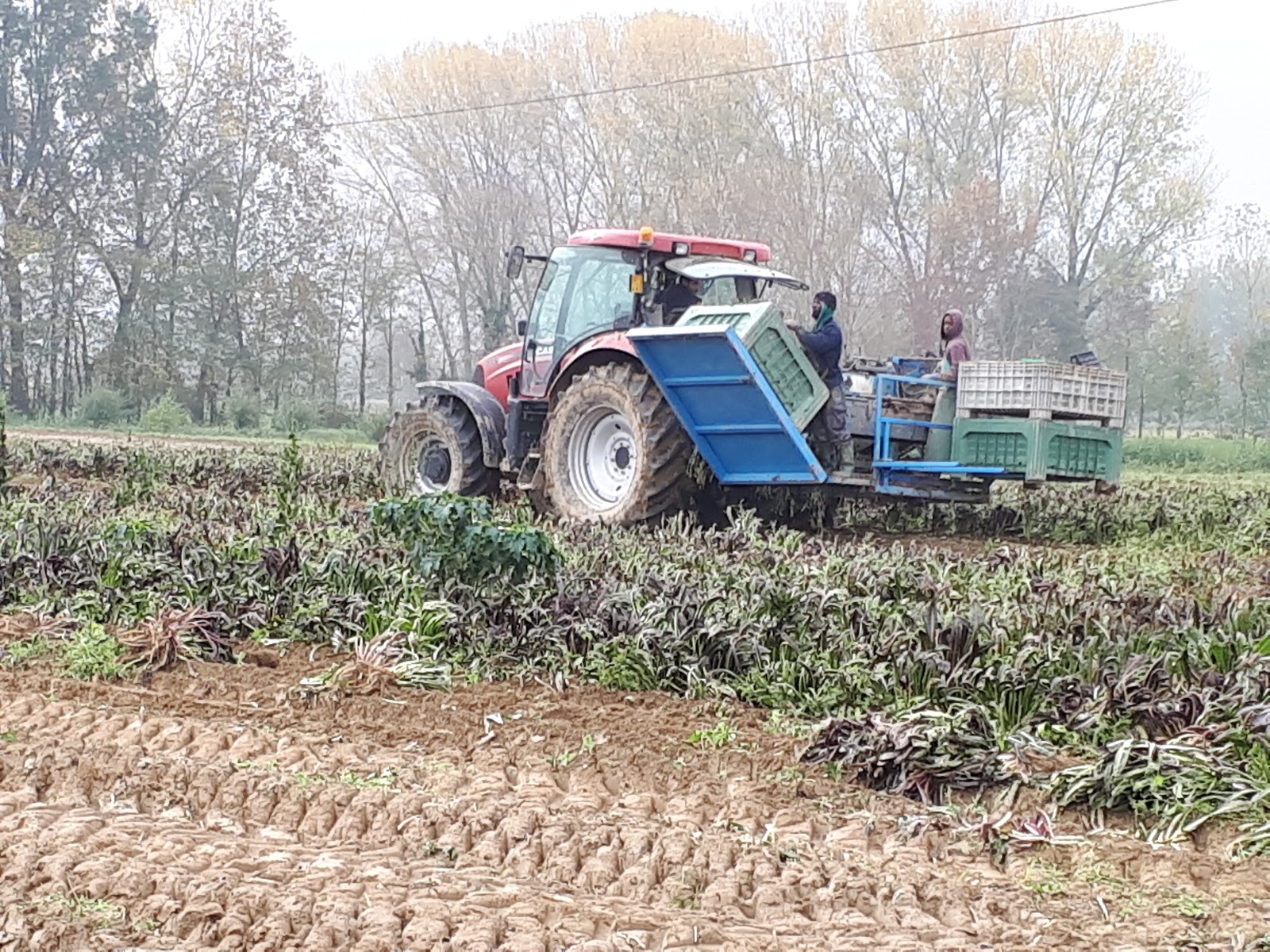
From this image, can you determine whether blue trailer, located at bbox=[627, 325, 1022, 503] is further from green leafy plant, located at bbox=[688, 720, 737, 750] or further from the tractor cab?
green leafy plant, located at bbox=[688, 720, 737, 750]

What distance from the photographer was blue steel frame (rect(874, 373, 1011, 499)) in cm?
926

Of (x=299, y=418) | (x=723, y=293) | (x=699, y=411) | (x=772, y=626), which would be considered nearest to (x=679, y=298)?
(x=723, y=293)

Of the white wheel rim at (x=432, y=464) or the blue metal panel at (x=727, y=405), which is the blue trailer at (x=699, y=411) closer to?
the blue metal panel at (x=727, y=405)

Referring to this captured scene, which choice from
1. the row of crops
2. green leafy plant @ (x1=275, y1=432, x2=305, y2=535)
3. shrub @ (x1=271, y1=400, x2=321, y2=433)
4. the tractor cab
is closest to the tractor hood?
the tractor cab

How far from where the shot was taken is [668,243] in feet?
33.6

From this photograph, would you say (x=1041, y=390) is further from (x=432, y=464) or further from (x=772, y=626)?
(x=432, y=464)

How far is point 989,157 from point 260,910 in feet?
115

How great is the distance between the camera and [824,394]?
9375 millimetres

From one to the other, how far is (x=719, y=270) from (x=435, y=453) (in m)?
3.08

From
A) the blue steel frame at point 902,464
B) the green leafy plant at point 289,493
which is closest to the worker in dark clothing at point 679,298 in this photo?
the blue steel frame at point 902,464

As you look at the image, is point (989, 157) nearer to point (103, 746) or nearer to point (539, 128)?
point (539, 128)

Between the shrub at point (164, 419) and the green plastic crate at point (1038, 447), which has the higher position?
the green plastic crate at point (1038, 447)

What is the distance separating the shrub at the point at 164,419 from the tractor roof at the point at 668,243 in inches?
802

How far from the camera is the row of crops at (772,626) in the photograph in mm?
3959
